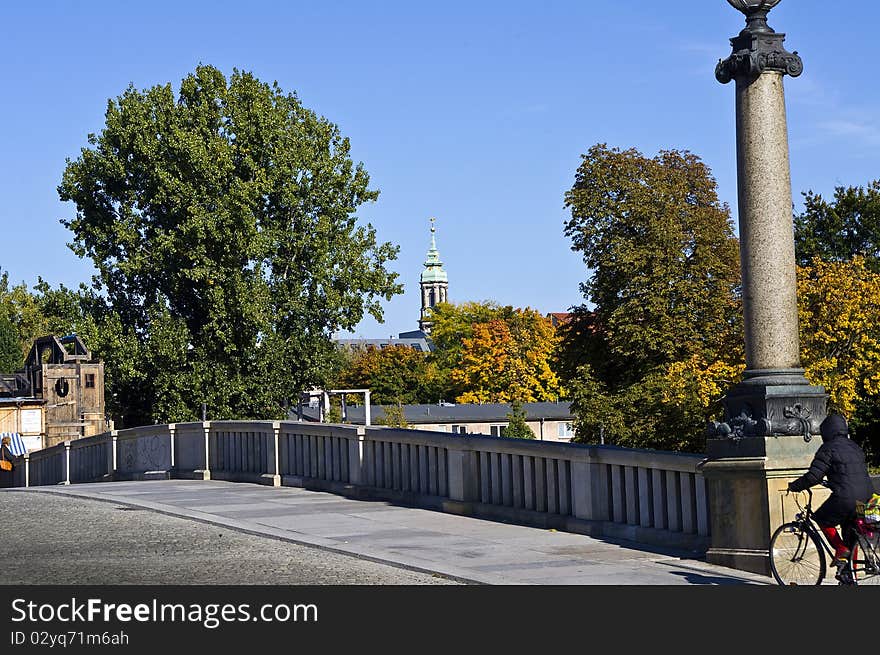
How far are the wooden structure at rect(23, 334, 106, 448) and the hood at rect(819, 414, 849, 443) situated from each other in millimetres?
42354

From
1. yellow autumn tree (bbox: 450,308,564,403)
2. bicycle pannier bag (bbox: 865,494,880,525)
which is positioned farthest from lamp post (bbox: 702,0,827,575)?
yellow autumn tree (bbox: 450,308,564,403)

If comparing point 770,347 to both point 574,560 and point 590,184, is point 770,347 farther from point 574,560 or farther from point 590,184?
point 590,184

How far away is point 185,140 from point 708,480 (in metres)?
42.1

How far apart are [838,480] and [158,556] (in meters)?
6.10

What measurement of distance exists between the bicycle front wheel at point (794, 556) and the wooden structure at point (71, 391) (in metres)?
42.0

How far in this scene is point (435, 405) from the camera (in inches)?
4149

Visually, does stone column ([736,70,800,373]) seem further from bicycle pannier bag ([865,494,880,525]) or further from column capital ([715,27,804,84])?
bicycle pannier bag ([865,494,880,525])

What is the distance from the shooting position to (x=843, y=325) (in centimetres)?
4612

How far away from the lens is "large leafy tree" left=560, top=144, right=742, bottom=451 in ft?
152

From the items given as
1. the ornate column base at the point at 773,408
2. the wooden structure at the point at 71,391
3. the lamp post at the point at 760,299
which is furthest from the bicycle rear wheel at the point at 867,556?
the wooden structure at the point at 71,391

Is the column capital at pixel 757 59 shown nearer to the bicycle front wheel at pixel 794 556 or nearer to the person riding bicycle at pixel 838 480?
the person riding bicycle at pixel 838 480

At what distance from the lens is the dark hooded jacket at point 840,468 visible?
9828 millimetres

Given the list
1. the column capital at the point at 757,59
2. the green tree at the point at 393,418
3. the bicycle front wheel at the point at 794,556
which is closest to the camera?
the bicycle front wheel at the point at 794,556

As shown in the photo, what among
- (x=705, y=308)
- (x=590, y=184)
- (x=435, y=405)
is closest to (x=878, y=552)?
(x=705, y=308)
